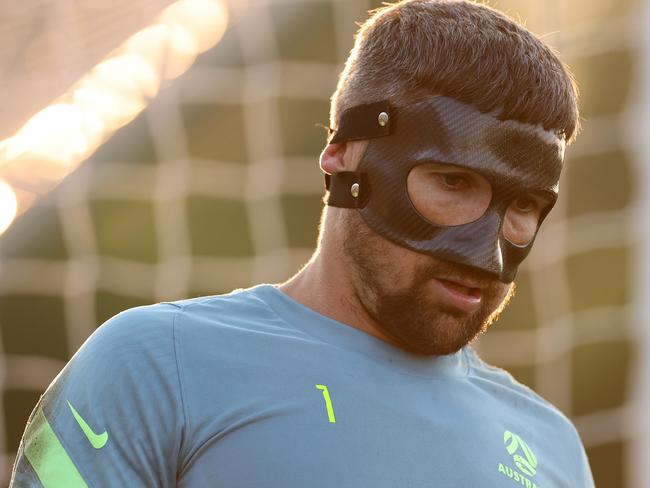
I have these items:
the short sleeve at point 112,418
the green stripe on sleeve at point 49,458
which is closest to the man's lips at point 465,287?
the short sleeve at point 112,418

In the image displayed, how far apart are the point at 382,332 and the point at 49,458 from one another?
1.99 ft

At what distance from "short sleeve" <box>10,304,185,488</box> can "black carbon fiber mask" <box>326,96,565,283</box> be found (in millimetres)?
444

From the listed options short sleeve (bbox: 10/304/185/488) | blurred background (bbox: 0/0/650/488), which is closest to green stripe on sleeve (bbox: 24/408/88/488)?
short sleeve (bbox: 10/304/185/488)

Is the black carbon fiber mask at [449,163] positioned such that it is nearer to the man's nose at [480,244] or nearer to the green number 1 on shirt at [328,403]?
the man's nose at [480,244]

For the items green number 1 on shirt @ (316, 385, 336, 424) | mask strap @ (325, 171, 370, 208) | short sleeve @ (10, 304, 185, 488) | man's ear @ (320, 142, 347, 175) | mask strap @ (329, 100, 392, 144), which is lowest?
green number 1 on shirt @ (316, 385, 336, 424)

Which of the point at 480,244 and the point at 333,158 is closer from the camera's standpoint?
the point at 480,244

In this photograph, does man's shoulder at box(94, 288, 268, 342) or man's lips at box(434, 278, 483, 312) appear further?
man's lips at box(434, 278, 483, 312)

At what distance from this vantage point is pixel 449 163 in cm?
198

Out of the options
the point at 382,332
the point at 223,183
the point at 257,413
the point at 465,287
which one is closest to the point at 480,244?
the point at 465,287

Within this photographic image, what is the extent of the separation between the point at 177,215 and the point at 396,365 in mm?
3442

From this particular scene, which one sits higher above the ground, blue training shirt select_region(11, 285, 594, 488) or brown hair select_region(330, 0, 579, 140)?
brown hair select_region(330, 0, 579, 140)

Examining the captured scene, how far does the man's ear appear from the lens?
214cm

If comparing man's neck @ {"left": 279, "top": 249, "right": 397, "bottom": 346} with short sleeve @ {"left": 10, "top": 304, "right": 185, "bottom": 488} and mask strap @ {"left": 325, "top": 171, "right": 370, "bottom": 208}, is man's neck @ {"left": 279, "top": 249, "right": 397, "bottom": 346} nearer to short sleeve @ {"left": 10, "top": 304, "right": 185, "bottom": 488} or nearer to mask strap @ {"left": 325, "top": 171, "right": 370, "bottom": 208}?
mask strap @ {"left": 325, "top": 171, "right": 370, "bottom": 208}

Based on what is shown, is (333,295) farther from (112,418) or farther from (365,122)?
(112,418)
